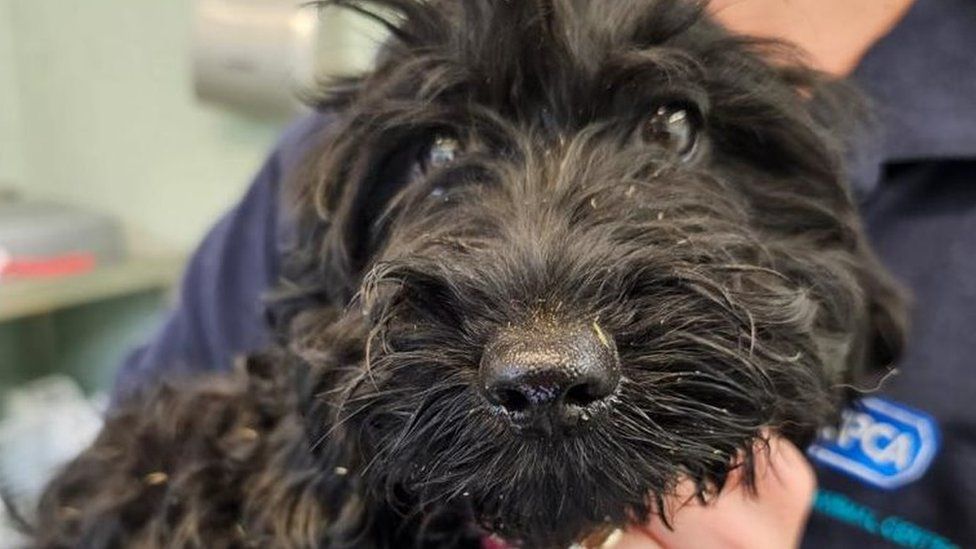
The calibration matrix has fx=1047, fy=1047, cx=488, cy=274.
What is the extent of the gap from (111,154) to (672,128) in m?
3.00

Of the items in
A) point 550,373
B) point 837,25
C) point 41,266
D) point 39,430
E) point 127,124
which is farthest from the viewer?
point 127,124

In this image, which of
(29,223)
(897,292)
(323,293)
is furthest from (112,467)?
(29,223)

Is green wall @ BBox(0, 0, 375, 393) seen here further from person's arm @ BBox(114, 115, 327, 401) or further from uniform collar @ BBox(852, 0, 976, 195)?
uniform collar @ BBox(852, 0, 976, 195)

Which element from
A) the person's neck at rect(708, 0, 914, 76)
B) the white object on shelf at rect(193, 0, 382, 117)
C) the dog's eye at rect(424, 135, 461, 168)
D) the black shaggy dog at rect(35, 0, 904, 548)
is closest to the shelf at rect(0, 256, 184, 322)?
the white object on shelf at rect(193, 0, 382, 117)

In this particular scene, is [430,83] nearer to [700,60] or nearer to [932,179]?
[700,60]

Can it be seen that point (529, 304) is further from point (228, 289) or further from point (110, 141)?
point (110, 141)

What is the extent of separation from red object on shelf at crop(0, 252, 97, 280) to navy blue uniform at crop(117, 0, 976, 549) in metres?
2.59

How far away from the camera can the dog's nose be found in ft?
2.35

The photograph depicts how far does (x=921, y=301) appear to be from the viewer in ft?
3.86

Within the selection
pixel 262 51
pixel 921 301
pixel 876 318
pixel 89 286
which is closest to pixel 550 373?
pixel 876 318

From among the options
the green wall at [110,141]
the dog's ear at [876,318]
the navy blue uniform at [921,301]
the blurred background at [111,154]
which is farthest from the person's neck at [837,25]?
the green wall at [110,141]

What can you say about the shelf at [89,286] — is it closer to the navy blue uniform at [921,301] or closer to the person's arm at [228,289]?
the person's arm at [228,289]

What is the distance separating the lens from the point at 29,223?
318cm

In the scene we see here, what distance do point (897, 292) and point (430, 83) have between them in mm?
533
